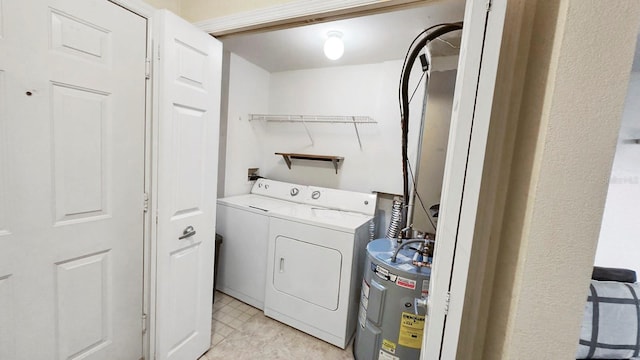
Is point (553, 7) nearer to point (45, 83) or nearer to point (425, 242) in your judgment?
point (425, 242)

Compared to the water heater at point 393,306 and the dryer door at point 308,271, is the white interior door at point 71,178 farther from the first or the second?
the water heater at point 393,306

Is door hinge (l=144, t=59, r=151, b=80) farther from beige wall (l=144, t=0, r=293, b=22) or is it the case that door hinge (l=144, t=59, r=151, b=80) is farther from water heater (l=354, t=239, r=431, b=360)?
water heater (l=354, t=239, r=431, b=360)

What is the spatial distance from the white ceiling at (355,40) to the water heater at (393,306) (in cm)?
140

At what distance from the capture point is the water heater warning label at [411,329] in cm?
139

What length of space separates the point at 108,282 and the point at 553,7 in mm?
2070

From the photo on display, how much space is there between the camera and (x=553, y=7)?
0.60 m

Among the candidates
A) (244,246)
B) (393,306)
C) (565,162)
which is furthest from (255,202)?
(565,162)

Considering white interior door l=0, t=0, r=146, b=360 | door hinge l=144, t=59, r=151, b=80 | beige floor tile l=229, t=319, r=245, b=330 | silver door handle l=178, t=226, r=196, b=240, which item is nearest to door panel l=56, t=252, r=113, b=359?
white interior door l=0, t=0, r=146, b=360

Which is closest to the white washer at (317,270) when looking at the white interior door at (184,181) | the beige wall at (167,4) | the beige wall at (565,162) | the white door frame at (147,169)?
the white interior door at (184,181)

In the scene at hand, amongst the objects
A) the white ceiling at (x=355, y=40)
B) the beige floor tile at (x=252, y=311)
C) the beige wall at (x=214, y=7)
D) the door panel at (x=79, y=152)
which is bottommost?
the beige floor tile at (x=252, y=311)

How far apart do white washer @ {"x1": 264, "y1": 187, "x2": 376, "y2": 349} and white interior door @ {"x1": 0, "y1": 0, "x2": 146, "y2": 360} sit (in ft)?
3.05

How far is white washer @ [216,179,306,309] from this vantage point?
213cm

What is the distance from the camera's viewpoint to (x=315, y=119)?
8.63 ft

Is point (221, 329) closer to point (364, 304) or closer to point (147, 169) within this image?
point (364, 304)
